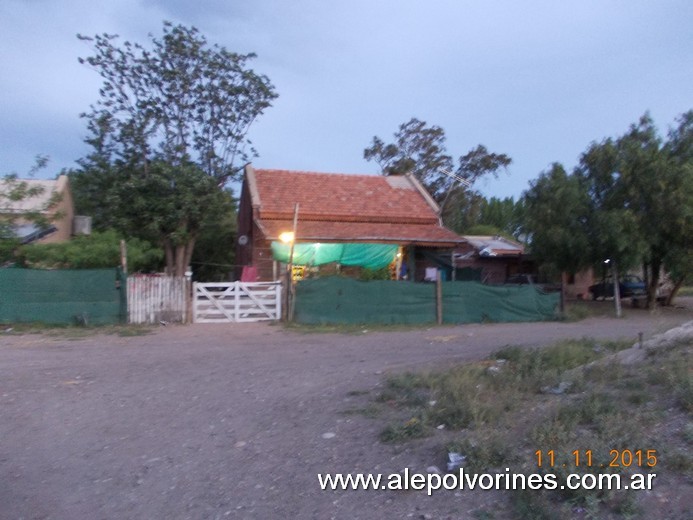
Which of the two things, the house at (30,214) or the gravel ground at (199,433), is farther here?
the house at (30,214)

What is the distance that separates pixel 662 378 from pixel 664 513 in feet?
9.15

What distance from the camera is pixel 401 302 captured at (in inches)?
822

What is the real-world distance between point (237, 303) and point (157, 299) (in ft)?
7.34

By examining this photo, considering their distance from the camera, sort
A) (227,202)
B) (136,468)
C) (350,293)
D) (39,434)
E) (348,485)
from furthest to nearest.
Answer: (227,202) < (350,293) < (39,434) < (136,468) < (348,485)

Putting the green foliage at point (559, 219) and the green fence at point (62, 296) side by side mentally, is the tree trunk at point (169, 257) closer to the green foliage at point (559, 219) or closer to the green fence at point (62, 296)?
the green fence at point (62, 296)

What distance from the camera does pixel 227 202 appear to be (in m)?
25.8

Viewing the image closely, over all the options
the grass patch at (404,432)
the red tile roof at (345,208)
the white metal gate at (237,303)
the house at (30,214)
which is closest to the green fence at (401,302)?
the white metal gate at (237,303)

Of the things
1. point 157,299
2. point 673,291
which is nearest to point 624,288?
point 673,291

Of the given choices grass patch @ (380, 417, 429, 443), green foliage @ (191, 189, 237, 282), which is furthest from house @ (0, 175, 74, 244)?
grass patch @ (380, 417, 429, 443)

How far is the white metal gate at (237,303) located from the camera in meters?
20.4

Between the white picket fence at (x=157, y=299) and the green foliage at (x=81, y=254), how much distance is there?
2.01 meters

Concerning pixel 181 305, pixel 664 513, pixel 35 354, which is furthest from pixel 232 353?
pixel 664 513

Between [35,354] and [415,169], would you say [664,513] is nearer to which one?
[35,354]

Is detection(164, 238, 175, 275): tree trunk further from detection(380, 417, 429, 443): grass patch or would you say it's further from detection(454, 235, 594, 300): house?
detection(380, 417, 429, 443): grass patch
